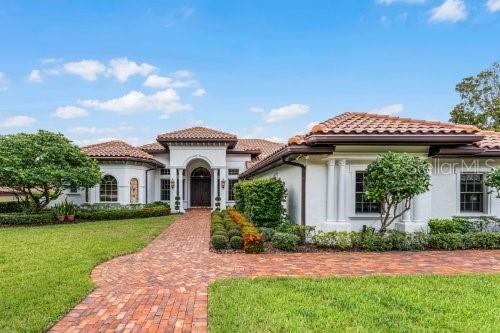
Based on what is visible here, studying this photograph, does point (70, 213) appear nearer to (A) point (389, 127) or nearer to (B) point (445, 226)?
(A) point (389, 127)

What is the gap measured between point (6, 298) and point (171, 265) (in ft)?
11.0

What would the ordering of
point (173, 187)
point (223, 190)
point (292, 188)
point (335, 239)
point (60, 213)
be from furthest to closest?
point (223, 190), point (173, 187), point (60, 213), point (292, 188), point (335, 239)

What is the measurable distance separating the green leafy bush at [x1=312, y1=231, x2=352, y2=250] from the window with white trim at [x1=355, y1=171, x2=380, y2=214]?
1444 millimetres

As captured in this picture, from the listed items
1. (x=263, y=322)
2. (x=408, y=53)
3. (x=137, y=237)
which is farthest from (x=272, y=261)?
(x=408, y=53)

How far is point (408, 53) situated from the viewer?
649 inches

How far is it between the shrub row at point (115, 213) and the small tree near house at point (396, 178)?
1496 centimetres

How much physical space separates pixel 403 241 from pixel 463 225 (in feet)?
8.35

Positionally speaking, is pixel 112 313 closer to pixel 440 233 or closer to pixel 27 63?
pixel 440 233

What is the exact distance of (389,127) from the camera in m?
10.9

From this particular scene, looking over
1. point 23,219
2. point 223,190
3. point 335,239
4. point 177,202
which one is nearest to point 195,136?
point 223,190

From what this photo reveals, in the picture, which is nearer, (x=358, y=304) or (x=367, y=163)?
(x=358, y=304)

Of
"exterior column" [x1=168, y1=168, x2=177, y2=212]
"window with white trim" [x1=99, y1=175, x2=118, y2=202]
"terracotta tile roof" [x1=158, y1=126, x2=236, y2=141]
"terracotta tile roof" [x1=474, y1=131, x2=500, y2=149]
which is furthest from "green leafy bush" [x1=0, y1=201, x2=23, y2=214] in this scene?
"terracotta tile roof" [x1=474, y1=131, x2=500, y2=149]

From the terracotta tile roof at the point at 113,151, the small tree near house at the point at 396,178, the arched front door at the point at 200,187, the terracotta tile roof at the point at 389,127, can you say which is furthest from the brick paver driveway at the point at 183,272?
the arched front door at the point at 200,187

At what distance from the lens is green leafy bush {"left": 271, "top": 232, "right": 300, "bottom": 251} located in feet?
33.0
